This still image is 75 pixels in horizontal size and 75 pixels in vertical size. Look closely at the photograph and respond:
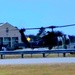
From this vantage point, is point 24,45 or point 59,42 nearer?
point 59,42

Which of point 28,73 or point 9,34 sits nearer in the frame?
point 28,73

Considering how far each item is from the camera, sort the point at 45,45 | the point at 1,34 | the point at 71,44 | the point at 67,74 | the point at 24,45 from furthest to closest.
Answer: the point at 1,34, the point at 24,45, the point at 45,45, the point at 71,44, the point at 67,74

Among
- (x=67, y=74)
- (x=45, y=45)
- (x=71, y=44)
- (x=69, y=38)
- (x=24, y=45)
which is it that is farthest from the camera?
(x=24, y=45)

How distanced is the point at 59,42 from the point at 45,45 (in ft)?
11.4

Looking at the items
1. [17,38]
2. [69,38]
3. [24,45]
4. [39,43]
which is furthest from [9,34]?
[69,38]

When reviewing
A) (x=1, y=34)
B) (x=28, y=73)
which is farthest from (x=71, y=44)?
(x=1, y=34)

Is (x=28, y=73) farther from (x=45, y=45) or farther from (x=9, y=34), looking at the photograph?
(x=9, y=34)

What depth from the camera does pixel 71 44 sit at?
46625 mm

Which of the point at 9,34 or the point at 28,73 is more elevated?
the point at 9,34

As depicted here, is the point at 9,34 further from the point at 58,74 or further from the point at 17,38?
the point at 58,74

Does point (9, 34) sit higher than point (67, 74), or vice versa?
point (9, 34)

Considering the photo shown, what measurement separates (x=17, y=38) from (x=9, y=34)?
2214mm

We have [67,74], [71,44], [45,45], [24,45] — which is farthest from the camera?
[24,45]

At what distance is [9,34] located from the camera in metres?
84.8
